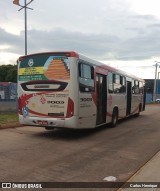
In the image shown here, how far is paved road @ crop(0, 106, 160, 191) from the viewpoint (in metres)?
7.98

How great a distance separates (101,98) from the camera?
15.7 meters

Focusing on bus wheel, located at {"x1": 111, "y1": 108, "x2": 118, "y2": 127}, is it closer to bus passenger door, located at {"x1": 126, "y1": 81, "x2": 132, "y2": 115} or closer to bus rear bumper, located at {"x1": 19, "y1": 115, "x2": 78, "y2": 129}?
bus passenger door, located at {"x1": 126, "y1": 81, "x2": 132, "y2": 115}

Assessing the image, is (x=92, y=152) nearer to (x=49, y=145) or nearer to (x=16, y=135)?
(x=49, y=145)

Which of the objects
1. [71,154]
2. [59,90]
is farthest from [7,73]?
[71,154]

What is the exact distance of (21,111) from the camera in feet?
45.6

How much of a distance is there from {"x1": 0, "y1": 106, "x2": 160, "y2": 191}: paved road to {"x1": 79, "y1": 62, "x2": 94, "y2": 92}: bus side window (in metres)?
1.90

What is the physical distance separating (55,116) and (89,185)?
609 centimetres

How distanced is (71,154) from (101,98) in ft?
18.5

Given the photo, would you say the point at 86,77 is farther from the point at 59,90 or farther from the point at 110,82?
the point at 110,82

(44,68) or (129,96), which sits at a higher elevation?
(44,68)

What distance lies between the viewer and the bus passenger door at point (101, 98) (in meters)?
15.2

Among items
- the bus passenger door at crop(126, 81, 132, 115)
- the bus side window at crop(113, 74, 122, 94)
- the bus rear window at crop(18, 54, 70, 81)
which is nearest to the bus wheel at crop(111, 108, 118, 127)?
the bus side window at crop(113, 74, 122, 94)

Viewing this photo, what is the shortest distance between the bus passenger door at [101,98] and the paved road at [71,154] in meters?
0.72

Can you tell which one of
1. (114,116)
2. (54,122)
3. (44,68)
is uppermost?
(44,68)
